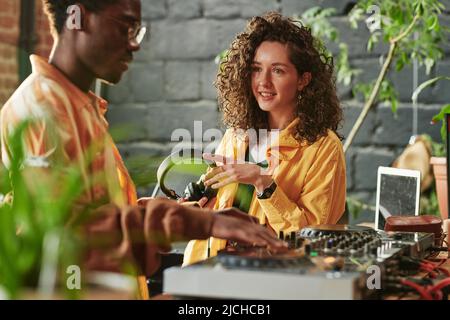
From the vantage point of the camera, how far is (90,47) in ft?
3.71

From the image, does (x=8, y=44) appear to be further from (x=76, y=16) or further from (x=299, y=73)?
(x=76, y=16)

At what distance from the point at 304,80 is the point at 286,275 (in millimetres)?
1201

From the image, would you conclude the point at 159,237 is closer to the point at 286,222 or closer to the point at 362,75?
the point at 286,222

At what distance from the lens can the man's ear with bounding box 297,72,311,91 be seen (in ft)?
7.05

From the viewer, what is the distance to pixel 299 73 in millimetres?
2131

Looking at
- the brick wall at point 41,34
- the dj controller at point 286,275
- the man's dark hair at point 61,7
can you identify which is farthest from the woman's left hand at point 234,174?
the brick wall at point 41,34

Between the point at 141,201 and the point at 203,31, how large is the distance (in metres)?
2.16

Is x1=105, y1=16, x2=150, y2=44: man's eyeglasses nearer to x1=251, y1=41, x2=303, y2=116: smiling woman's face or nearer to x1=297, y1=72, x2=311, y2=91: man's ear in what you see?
x1=251, y1=41, x2=303, y2=116: smiling woman's face

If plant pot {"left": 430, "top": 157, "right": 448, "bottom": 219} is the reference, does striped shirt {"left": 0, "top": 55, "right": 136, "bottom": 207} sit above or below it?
above

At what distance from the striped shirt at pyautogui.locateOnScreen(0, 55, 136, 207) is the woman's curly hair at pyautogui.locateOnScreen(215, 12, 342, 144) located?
→ 3.21 feet

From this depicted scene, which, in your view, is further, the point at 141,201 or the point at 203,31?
the point at 203,31

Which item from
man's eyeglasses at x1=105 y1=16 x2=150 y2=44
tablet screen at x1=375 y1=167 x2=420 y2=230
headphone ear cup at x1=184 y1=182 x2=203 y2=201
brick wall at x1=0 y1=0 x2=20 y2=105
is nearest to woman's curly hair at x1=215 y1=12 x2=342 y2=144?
tablet screen at x1=375 y1=167 x2=420 y2=230

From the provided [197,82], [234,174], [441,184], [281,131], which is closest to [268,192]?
[234,174]
